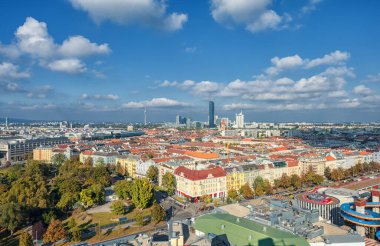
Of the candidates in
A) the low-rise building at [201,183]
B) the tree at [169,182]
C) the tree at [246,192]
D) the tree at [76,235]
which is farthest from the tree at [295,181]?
the tree at [76,235]

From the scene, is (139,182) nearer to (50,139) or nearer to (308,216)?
(308,216)

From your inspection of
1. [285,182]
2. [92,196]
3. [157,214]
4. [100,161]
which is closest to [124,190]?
[92,196]

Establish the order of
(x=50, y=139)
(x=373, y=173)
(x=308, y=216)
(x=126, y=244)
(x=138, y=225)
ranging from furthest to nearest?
(x=50, y=139), (x=373, y=173), (x=138, y=225), (x=308, y=216), (x=126, y=244)

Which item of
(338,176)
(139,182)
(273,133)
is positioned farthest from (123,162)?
(273,133)

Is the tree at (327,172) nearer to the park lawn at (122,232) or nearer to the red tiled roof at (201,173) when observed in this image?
the red tiled roof at (201,173)

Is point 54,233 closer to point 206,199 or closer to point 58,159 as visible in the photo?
point 206,199
